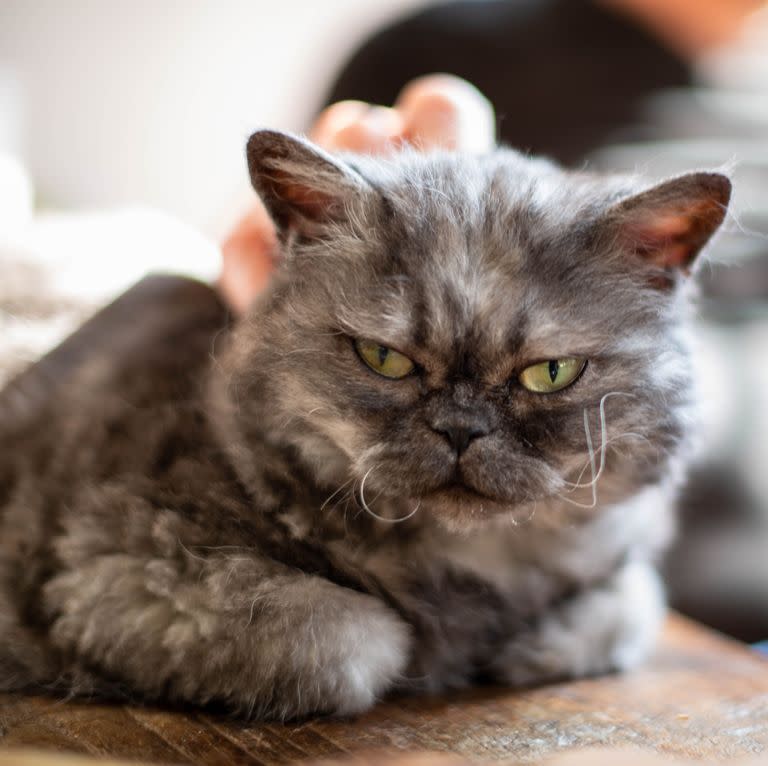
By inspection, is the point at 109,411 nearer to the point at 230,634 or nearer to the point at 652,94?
the point at 230,634

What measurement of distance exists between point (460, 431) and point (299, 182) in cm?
45

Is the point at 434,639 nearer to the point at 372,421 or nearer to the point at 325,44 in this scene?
the point at 372,421

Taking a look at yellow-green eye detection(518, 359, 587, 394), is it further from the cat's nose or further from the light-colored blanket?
the light-colored blanket

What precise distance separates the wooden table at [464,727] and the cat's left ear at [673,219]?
643 mm

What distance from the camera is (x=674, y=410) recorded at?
128 cm

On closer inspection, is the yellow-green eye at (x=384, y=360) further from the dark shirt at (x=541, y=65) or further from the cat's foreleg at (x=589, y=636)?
the dark shirt at (x=541, y=65)

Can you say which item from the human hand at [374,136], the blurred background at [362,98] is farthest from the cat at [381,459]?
the blurred background at [362,98]

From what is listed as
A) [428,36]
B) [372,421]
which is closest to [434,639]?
[372,421]

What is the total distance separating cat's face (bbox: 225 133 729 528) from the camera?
1167 mm

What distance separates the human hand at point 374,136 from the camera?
5.23 ft

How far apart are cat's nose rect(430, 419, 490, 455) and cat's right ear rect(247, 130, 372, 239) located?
0.36m

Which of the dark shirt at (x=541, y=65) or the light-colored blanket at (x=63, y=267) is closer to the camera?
the light-colored blanket at (x=63, y=267)

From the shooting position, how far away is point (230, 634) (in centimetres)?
117

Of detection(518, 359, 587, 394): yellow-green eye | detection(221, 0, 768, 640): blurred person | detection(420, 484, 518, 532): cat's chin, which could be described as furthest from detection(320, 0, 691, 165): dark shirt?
detection(420, 484, 518, 532): cat's chin
